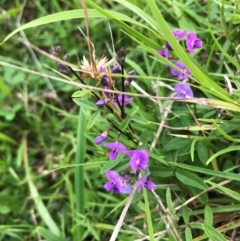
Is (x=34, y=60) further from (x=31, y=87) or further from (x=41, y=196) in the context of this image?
(x=41, y=196)

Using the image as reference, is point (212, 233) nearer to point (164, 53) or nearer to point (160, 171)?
point (160, 171)

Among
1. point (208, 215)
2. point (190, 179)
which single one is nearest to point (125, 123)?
point (190, 179)

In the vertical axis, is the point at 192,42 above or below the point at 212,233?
above

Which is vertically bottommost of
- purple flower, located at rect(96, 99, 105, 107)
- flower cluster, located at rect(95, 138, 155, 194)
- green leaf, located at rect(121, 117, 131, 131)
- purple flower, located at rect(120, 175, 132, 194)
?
purple flower, located at rect(120, 175, 132, 194)

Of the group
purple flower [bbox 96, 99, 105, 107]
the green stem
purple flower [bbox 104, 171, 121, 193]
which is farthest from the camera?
the green stem

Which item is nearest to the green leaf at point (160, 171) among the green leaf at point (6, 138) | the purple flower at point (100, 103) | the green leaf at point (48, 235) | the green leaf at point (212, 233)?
the green leaf at point (212, 233)

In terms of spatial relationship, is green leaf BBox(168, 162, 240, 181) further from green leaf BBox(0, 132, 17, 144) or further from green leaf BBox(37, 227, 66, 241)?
green leaf BBox(0, 132, 17, 144)

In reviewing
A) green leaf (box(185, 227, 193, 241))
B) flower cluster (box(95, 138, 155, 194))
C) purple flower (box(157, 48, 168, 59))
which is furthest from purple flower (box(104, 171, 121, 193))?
purple flower (box(157, 48, 168, 59))
